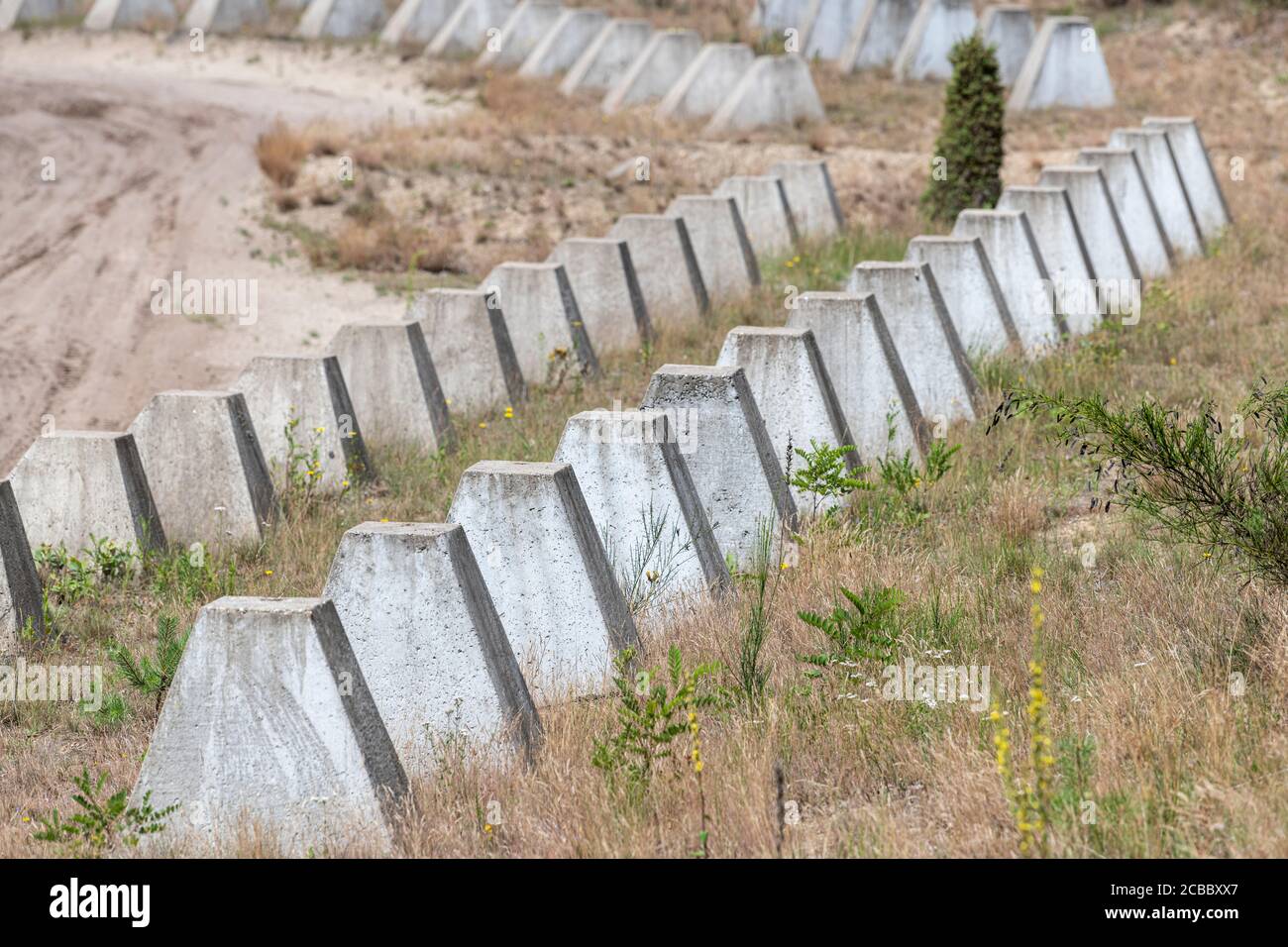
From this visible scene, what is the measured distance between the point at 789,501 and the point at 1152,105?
13050mm

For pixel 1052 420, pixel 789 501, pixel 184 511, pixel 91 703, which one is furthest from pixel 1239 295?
pixel 91 703

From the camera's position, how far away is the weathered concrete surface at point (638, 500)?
5.27 metres

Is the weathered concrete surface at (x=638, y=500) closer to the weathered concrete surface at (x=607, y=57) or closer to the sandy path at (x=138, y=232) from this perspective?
the sandy path at (x=138, y=232)

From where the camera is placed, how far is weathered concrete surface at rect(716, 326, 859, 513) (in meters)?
6.40

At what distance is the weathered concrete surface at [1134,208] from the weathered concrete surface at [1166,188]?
427 millimetres

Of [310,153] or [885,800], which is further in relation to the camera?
[310,153]

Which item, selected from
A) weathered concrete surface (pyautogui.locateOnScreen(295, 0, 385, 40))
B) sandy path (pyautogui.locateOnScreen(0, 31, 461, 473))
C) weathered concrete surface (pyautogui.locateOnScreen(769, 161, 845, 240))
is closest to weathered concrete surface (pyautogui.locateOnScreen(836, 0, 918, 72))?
sandy path (pyautogui.locateOnScreen(0, 31, 461, 473))

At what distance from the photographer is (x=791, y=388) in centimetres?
643

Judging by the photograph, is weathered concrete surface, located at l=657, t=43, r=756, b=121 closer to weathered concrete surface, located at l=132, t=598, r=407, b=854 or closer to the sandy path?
the sandy path

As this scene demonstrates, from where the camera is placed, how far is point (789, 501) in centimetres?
596

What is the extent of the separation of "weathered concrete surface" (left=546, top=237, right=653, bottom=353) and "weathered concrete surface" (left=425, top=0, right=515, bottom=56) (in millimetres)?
12973

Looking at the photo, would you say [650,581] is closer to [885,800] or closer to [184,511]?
[885,800]

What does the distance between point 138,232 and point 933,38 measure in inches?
453

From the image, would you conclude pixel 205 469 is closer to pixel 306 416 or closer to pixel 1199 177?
pixel 306 416
